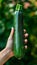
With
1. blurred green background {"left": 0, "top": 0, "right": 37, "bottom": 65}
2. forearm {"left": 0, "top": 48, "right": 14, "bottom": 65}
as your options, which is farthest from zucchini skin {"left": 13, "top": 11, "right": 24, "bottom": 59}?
blurred green background {"left": 0, "top": 0, "right": 37, "bottom": 65}

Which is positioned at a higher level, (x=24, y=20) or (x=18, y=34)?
(x=18, y=34)

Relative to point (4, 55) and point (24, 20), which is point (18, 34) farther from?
point (24, 20)

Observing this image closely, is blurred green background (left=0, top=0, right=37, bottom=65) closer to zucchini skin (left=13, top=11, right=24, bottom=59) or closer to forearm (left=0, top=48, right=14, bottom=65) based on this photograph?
forearm (left=0, top=48, right=14, bottom=65)

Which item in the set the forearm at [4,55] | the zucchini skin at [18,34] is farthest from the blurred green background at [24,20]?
the zucchini skin at [18,34]

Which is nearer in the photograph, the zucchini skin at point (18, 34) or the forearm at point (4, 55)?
the zucchini skin at point (18, 34)

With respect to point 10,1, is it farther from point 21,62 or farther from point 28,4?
point 21,62

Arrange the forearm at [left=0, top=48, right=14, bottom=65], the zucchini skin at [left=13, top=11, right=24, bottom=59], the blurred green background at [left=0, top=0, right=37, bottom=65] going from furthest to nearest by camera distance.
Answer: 1. the blurred green background at [left=0, top=0, right=37, bottom=65]
2. the forearm at [left=0, top=48, right=14, bottom=65]
3. the zucchini skin at [left=13, top=11, right=24, bottom=59]

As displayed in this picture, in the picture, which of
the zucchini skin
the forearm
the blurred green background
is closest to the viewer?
the zucchini skin

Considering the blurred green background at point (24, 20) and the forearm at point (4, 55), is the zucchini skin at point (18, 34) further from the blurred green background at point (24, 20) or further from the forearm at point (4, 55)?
the blurred green background at point (24, 20)

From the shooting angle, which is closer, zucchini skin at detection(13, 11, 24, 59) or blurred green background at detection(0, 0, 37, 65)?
zucchini skin at detection(13, 11, 24, 59)

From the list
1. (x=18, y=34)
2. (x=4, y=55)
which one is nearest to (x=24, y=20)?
(x=4, y=55)

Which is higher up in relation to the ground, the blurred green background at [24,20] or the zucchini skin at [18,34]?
the zucchini skin at [18,34]
